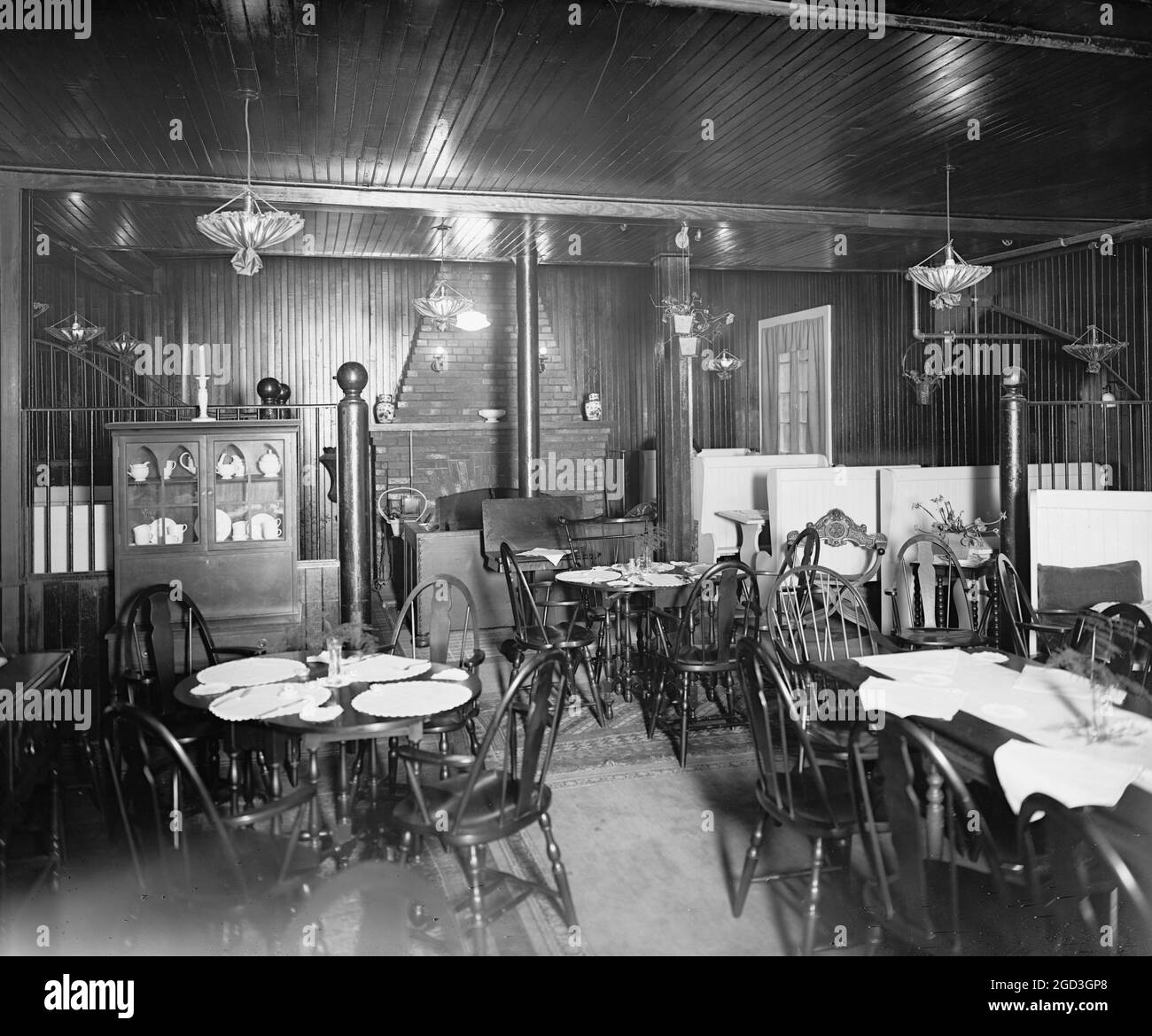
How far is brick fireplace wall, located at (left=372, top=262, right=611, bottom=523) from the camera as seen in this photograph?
31.8ft

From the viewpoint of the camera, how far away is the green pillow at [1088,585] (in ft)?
18.2

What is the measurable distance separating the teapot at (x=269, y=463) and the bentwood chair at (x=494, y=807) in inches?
124

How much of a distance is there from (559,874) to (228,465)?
374 cm

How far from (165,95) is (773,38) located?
305 centimetres

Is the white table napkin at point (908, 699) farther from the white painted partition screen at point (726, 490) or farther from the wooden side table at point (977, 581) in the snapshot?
the white painted partition screen at point (726, 490)

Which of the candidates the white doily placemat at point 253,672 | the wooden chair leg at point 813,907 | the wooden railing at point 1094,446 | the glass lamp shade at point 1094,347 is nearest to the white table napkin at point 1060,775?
the wooden chair leg at point 813,907

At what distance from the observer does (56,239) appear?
786 cm

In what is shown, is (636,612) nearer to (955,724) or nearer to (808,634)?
(808,634)

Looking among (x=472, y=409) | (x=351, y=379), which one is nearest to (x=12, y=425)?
(x=351, y=379)

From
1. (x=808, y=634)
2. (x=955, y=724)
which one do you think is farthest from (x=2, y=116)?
(x=808, y=634)

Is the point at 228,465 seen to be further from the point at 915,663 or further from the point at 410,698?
the point at 915,663

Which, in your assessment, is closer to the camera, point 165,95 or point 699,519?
point 165,95

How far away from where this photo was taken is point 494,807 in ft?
9.41
